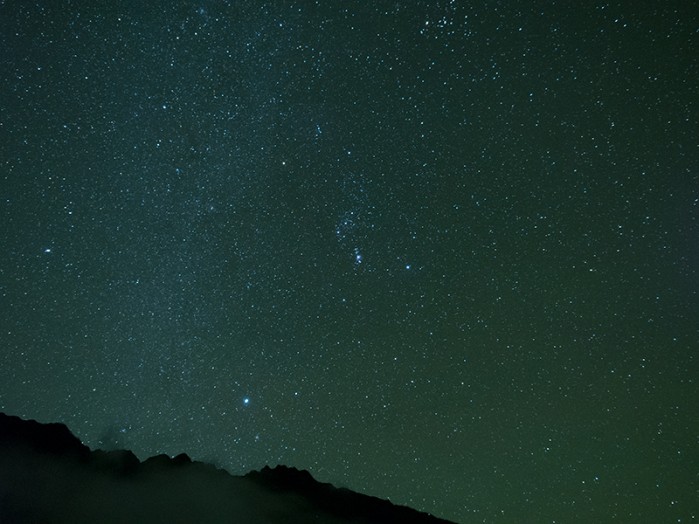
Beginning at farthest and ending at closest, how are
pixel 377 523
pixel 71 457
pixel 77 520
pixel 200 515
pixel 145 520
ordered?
1. pixel 377 523
2. pixel 71 457
3. pixel 200 515
4. pixel 145 520
5. pixel 77 520

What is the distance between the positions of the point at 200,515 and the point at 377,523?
56.6 feet

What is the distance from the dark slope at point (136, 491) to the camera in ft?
119

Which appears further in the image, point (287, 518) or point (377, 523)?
point (377, 523)

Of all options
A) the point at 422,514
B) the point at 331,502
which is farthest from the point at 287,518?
the point at 422,514

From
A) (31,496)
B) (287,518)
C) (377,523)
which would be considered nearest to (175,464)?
(287,518)

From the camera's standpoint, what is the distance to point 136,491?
4184cm

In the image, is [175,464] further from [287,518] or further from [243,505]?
[287,518]

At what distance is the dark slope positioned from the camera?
36.4m

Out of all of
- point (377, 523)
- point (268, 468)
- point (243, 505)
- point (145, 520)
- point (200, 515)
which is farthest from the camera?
point (268, 468)

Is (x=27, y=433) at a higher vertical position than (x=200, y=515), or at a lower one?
higher

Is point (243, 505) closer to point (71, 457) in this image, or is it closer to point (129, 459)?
point (129, 459)

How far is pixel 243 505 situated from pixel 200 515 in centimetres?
655

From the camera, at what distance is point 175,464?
48688mm

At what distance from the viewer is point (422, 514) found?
51.6m
